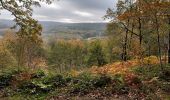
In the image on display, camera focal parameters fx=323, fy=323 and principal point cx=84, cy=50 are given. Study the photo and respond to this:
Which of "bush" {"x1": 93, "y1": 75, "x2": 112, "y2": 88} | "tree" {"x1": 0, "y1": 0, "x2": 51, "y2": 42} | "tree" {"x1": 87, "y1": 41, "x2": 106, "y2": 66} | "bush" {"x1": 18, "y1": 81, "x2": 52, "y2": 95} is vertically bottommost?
"tree" {"x1": 87, "y1": 41, "x2": 106, "y2": 66}

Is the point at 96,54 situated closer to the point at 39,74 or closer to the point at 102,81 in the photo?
the point at 39,74

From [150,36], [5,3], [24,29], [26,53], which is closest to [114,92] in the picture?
[24,29]

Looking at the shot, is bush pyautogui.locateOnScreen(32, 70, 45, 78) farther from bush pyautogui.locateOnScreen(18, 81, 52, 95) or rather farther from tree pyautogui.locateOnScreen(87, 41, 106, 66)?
tree pyautogui.locateOnScreen(87, 41, 106, 66)

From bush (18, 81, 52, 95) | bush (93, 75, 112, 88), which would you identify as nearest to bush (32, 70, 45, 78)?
bush (18, 81, 52, 95)

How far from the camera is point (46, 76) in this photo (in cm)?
1941

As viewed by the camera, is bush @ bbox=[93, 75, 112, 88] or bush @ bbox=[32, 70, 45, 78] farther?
bush @ bbox=[32, 70, 45, 78]

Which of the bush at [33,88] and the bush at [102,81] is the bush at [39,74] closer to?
the bush at [33,88]

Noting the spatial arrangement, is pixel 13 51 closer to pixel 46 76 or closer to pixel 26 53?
pixel 26 53

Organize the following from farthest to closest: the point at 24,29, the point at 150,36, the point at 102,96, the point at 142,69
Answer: the point at 150,36 < the point at 142,69 < the point at 24,29 < the point at 102,96

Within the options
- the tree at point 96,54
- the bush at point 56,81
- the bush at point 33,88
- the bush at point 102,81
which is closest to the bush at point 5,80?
the bush at point 33,88

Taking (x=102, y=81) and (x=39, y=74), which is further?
(x=39, y=74)

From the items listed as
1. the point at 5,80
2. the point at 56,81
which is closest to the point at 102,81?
the point at 56,81

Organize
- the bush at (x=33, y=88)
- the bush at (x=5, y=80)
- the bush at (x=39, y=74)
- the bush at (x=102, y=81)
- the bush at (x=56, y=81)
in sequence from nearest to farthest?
1. the bush at (x=33, y=88)
2. the bush at (x=102, y=81)
3. the bush at (x=56, y=81)
4. the bush at (x=5, y=80)
5. the bush at (x=39, y=74)

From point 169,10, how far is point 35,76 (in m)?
12.9
